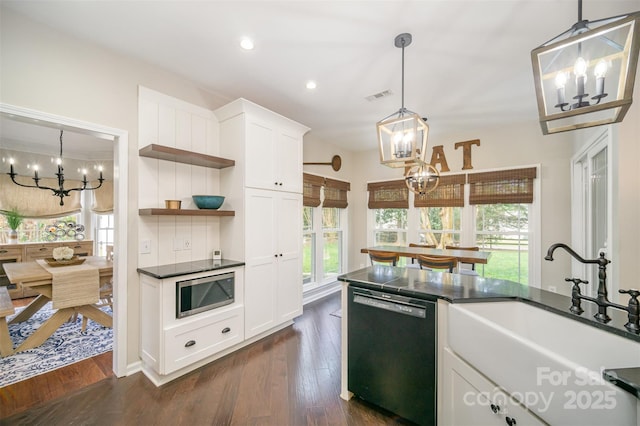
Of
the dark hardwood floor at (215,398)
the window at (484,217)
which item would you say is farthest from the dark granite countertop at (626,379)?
the window at (484,217)

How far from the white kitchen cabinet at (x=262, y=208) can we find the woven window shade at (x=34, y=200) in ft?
14.9

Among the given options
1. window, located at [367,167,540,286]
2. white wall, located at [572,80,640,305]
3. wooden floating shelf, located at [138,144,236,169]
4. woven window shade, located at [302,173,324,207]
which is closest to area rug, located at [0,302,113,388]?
wooden floating shelf, located at [138,144,236,169]

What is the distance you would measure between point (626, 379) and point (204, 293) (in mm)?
2721

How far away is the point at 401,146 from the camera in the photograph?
2.08 m

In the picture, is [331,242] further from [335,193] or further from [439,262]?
[439,262]

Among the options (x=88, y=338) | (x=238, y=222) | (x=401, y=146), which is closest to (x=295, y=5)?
(x=401, y=146)

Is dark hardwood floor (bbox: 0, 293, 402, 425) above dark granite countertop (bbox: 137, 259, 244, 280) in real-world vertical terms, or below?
below

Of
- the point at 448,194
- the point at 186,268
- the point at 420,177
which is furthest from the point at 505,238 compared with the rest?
the point at 186,268

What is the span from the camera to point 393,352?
1823 mm

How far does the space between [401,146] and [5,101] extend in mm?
2912

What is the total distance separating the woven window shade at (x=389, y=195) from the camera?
17.4ft

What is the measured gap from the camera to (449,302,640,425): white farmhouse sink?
0.86 meters

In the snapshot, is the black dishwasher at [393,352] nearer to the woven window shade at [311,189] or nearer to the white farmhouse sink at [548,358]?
the white farmhouse sink at [548,358]

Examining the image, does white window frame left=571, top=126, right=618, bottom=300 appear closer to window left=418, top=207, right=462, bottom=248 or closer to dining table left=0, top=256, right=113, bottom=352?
window left=418, top=207, right=462, bottom=248
